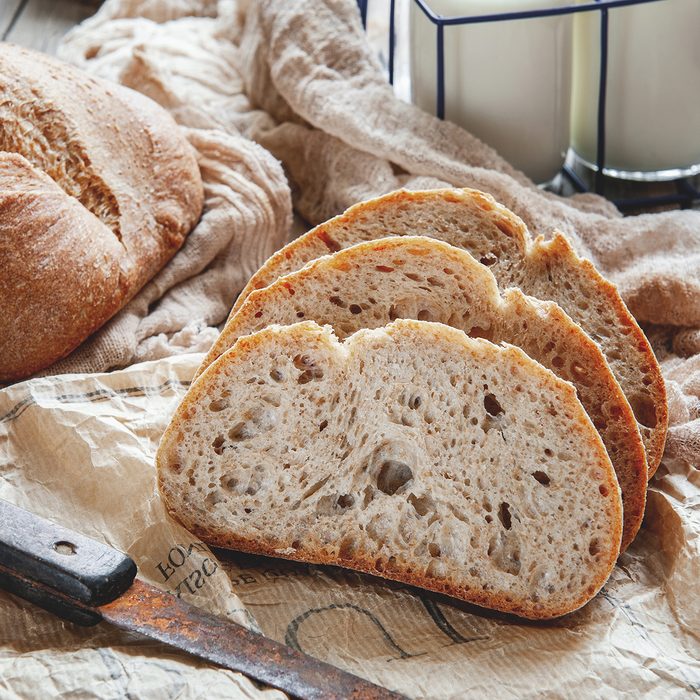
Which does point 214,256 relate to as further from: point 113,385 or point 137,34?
point 137,34

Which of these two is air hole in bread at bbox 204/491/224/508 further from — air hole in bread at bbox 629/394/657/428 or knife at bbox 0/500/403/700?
air hole in bread at bbox 629/394/657/428

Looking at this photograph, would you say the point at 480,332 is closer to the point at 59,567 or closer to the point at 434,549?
the point at 434,549

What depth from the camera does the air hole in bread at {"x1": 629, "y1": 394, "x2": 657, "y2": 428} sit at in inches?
60.7

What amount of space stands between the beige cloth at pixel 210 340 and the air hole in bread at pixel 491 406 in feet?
0.98

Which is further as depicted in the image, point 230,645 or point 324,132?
point 324,132

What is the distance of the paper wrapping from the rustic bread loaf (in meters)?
0.17

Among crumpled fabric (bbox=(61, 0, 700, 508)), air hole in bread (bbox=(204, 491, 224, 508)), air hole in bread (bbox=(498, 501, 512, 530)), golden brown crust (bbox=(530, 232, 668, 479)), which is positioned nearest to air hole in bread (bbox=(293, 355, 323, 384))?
air hole in bread (bbox=(204, 491, 224, 508))

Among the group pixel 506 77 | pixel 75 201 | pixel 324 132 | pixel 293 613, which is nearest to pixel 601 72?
pixel 506 77

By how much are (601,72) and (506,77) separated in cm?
22

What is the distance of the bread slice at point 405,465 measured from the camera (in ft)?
4.36

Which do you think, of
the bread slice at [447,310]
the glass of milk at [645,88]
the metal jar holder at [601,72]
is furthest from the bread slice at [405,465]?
the glass of milk at [645,88]

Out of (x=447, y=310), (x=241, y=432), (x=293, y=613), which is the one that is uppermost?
(x=447, y=310)

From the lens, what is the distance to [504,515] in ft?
4.55

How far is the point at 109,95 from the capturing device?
2.10m
